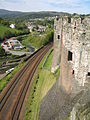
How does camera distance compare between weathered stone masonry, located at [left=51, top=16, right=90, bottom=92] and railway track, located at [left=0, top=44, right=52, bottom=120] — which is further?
railway track, located at [left=0, top=44, right=52, bottom=120]

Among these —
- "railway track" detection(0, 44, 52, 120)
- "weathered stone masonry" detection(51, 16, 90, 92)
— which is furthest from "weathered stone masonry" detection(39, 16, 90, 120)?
"railway track" detection(0, 44, 52, 120)

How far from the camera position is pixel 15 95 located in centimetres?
2436

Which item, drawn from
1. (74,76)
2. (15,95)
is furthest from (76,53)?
(15,95)

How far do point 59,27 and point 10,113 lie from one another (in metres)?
11.8

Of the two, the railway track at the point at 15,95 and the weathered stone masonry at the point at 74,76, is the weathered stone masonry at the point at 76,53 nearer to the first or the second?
the weathered stone masonry at the point at 74,76

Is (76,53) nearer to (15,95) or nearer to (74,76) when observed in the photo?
(74,76)

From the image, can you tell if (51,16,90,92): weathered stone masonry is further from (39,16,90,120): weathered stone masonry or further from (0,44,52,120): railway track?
(0,44,52,120): railway track

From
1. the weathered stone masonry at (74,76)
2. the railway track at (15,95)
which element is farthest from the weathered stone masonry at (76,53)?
the railway track at (15,95)

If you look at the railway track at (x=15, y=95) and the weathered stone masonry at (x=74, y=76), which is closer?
the weathered stone masonry at (x=74, y=76)

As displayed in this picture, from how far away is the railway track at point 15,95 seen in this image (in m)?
19.9

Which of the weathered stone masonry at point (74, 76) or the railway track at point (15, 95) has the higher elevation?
the weathered stone masonry at point (74, 76)

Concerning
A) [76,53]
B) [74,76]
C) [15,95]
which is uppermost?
[76,53]

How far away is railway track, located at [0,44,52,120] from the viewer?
782 inches

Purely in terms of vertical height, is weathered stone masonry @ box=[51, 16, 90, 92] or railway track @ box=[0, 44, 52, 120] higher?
weathered stone masonry @ box=[51, 16, 90, 92]
